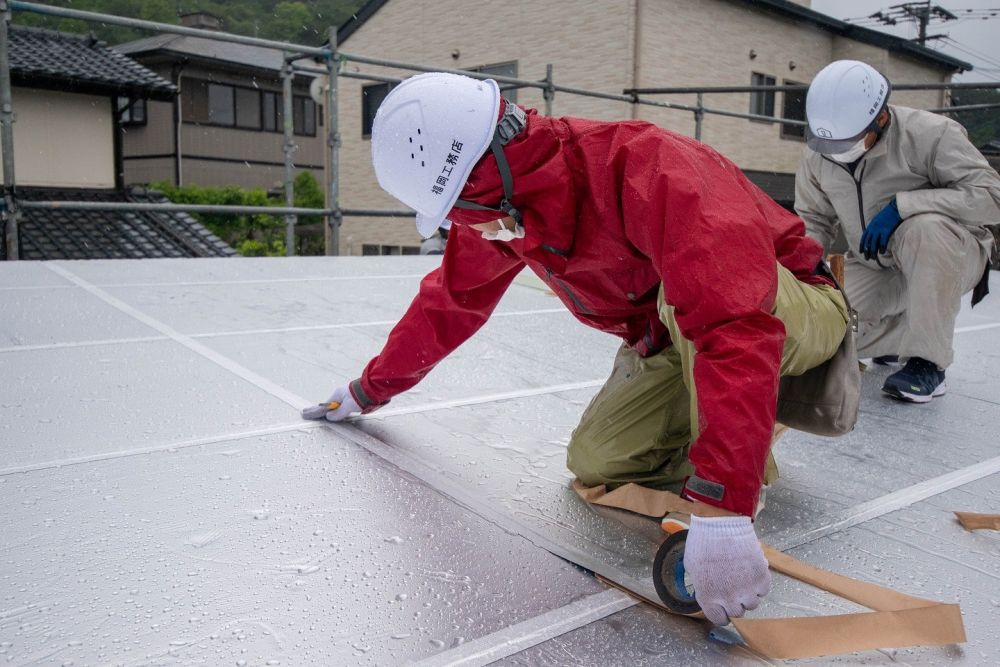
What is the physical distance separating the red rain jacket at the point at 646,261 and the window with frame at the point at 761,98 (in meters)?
12.4

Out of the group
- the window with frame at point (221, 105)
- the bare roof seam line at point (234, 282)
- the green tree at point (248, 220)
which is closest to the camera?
the bare roof seam line at point (234, 282)

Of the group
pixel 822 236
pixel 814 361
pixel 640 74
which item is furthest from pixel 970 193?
pixel 640 74

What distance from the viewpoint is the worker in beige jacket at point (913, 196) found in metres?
2.42

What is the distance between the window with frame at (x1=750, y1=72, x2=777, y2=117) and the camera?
13.0m

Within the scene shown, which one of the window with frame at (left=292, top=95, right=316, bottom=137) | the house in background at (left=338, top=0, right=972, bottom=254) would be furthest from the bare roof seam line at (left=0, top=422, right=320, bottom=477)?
the window with frame at (left=292, top=95, right=316, bottom=137)

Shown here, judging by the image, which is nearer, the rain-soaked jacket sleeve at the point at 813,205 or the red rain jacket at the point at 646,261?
the red rain jacket at the point at 646,261

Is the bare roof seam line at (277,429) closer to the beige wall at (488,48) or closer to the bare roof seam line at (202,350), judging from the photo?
the bare roof seam line at (202,350)

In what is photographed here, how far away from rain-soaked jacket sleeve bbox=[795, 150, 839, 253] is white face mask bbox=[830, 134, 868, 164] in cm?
16

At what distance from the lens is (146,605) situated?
112 cm

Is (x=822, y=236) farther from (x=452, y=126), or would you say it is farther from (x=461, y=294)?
(x=452, y=126)

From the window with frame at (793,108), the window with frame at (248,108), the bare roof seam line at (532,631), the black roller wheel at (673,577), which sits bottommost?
the bare roof seam line at (532,631)

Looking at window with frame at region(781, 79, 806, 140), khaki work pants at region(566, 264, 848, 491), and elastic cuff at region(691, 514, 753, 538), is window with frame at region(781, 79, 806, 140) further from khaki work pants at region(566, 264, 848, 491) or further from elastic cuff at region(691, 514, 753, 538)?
elastic cuff at region(691, 514, 753, 538)

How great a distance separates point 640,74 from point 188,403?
33.5 feet

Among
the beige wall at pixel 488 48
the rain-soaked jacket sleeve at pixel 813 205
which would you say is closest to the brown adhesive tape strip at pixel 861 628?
the rain-soaked jacket sleeve at pixel 813 205
